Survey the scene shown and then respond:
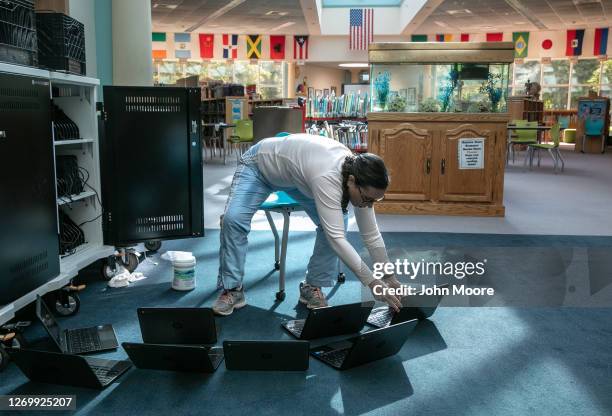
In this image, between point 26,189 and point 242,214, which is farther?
point 242,214

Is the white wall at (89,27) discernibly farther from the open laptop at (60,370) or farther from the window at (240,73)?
the window at (240,73)

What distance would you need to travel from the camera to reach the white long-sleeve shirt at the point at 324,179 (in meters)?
2.34

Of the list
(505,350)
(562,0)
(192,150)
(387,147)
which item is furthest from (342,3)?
(505,350)

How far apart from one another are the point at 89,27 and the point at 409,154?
2.99 m

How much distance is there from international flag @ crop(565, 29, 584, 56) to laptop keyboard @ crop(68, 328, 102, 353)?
752 inches

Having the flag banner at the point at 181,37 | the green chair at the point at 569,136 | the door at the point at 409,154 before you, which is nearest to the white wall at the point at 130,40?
the door at the point at 409,154

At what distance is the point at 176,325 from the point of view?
254 cm

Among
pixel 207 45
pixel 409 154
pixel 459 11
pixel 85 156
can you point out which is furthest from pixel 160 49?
pixel 85 156

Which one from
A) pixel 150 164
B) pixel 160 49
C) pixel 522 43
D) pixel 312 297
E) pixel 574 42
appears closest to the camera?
pixel 312 297

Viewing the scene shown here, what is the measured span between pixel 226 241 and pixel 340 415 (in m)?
1.18

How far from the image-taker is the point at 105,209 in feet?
11.7

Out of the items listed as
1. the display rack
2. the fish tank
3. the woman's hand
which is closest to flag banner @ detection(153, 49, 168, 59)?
the fish tank

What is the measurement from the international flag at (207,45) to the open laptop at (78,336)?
18072mm

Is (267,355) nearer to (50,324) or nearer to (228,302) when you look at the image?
(228,302)
